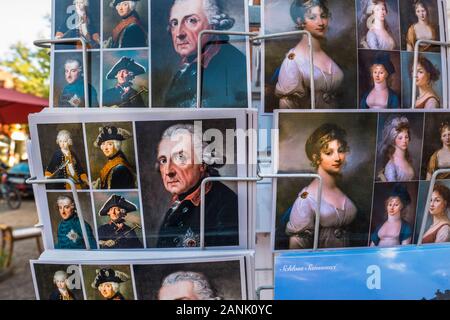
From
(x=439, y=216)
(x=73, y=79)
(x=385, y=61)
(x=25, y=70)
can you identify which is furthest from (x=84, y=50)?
(x=25, y=70)

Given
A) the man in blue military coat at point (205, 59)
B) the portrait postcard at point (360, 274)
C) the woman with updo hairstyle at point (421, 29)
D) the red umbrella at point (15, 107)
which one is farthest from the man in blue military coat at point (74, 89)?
the red umbrella at point (15, 107)

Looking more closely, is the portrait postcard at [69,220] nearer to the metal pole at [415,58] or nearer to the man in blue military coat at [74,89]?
the man in blue military coat at [74,89]

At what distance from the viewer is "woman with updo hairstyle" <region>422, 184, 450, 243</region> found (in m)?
0.43

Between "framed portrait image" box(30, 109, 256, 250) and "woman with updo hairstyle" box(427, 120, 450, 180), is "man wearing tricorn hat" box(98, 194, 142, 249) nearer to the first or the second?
"framed portrait image" box(30, 109, 256, 250)

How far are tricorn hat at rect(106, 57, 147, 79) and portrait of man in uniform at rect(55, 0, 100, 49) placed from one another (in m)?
0.04

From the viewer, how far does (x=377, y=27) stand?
424 millimetres

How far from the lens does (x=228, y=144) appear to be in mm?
385

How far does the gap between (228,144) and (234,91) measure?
2.8 inches

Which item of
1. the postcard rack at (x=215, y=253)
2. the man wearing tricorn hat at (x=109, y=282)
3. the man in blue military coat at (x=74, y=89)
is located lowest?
the man wearing tricorn hat at (x=109, y=282)

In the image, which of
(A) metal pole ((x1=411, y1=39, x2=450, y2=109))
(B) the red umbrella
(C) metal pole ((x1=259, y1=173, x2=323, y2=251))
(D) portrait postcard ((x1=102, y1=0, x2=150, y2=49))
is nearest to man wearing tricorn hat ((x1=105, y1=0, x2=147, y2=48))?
(D) portrait postcard ((x1=102, y1=0, x2=150, y2=49))

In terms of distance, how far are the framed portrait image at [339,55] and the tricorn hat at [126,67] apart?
16 centimetres

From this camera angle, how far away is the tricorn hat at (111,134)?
0.39m
